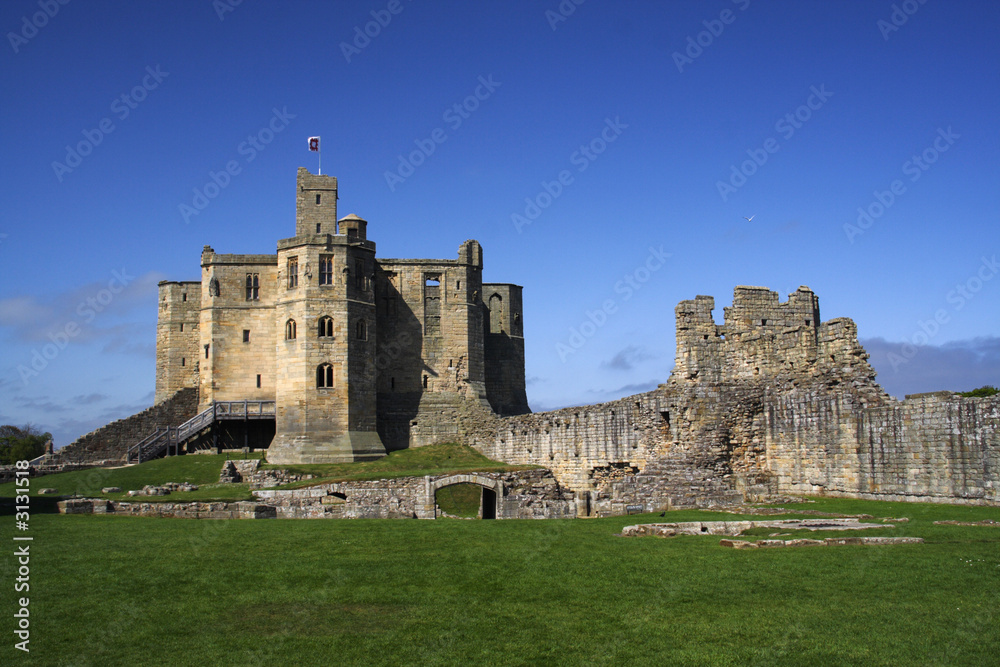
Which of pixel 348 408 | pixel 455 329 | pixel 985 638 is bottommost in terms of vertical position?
pixel 985 638

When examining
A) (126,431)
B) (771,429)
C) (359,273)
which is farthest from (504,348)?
(771,429)

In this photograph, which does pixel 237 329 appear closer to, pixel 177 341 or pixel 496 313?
pixel 177 341

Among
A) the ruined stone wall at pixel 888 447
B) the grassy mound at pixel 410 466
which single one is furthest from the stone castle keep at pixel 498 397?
the grassy mound at pixel 410 466

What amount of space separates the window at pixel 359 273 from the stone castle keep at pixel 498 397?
0.41 ft

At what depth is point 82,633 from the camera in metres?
10.3

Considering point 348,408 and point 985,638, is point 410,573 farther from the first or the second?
point 348,408

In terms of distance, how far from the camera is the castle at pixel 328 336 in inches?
1912

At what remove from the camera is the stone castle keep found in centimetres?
2297

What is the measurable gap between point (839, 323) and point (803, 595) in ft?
49.8

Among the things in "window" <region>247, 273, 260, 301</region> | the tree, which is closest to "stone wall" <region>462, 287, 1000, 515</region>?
"window" <region>247, 273, 260, 301</region>

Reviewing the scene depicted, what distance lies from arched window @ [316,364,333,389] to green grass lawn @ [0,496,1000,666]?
104ft

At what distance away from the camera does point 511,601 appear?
11.6 metres

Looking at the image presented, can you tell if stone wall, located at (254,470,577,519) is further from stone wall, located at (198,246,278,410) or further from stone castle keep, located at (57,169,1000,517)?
stone wall, located at (198,246,278,410)

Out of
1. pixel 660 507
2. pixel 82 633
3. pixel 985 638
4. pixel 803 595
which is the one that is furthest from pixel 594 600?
pixel 660 507
